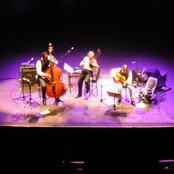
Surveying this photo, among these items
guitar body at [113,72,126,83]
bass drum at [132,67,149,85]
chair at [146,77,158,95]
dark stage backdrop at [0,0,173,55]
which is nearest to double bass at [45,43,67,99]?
guitar body at [113,72,126,83]

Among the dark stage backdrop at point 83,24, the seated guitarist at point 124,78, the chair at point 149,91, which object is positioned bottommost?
the chair at point 149,91

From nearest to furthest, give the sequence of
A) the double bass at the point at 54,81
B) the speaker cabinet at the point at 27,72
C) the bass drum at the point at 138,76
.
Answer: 1. the double bass at the point at 54,81
2. the speaker cabinet at the point at 27,72
3. the bass drum at the point at 138,76

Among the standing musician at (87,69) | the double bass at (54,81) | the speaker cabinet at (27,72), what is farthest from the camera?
the speaker cabinet at (27,72)

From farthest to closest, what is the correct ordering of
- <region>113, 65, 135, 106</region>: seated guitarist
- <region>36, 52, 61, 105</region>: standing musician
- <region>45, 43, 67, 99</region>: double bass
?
<region>113, 65, 135, 106</region>: seated guitarist → <region>36, 52, 61, 105</region>: standing musician → <region>45, 43, 67, 99</region>: double bass

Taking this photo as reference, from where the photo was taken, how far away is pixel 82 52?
11516 mm

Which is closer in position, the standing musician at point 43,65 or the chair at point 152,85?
the standing musician at point 43,65

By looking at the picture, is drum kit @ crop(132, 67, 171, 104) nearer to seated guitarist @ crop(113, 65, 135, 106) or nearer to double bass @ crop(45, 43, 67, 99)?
seated guitarist @ crop(113, 65, 135, 106)

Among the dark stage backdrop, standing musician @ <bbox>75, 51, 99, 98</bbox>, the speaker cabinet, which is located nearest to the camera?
standing musician @ <bbox>75, 51, 99, 98</bbox>

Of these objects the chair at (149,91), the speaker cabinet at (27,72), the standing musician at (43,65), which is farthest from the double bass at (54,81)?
the chair at (149,91)

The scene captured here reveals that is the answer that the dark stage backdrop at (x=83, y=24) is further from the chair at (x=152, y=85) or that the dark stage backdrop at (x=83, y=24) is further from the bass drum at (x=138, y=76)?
the chair at (x=152, y=85)

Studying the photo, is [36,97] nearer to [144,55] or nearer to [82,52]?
[82,52]

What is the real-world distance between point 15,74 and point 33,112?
3.96 meters
